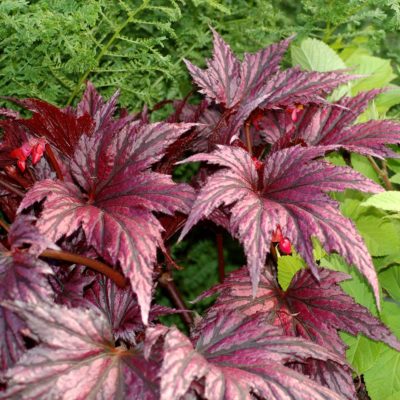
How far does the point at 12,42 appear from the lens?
138cm

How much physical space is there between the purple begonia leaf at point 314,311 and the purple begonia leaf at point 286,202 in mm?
172

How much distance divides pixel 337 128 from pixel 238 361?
604 mm

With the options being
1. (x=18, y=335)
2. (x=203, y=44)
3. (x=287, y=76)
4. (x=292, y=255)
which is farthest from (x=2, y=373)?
(x=203, y=44)

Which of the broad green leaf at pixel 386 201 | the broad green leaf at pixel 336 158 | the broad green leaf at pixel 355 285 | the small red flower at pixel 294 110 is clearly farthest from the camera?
the broad green leaf at pixel 336 158

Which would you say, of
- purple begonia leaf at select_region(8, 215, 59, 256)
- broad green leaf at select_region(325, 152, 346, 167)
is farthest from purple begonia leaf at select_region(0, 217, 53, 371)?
broad green leaf at select_region(325, 152, 346, 167)

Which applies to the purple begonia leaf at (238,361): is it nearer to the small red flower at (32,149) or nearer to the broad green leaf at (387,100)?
the small red flower at (32,149)

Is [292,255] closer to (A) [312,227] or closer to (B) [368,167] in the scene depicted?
(A) [312,227]

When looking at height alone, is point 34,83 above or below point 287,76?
below

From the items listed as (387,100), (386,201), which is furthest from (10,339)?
(387,100)

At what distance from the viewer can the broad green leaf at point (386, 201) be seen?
38.8 inches

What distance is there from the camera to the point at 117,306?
3.46ft

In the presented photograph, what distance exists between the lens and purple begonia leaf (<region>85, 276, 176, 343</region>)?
1.02m

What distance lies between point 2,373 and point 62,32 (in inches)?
31.8

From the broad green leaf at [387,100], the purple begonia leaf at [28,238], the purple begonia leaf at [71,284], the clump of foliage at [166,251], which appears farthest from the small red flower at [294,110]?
the purple begonia leaf at [28,238]
